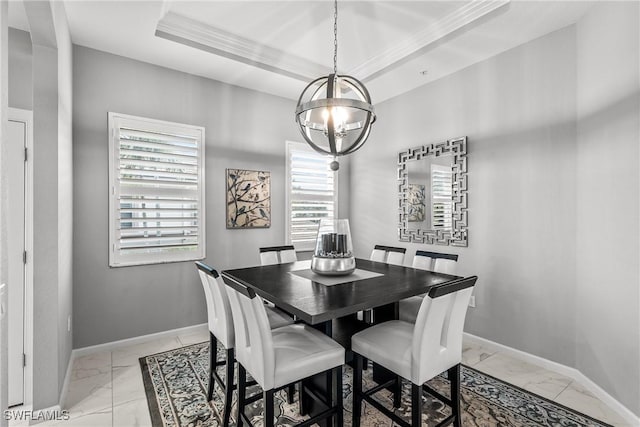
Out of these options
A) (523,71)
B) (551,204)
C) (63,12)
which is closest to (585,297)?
(551,204)

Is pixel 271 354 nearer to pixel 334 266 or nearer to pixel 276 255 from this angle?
pixel 334 266

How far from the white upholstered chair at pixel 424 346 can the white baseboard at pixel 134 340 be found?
7.56 ft

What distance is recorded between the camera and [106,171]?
311 cm

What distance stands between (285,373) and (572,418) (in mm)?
1960

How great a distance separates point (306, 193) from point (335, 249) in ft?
7.18

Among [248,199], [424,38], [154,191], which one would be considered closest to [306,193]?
[248,199]

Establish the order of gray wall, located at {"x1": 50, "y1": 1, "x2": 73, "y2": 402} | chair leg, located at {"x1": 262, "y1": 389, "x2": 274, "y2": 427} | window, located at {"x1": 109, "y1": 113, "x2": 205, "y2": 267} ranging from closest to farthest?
chair leg, located at {"x1": 262, "y1": 389, "x2": 274, "y2": 427}, gray wall, located at {"x1": 50, "y1": 1, "x2": 73, "y2": 402}, window, located at {"x1": 109, "y1": 113, "x2": 205, "y2": 267}

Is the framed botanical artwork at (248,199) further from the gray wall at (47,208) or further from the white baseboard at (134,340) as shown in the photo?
the gray wall at (47,208)

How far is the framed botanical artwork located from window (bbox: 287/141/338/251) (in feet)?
1.12

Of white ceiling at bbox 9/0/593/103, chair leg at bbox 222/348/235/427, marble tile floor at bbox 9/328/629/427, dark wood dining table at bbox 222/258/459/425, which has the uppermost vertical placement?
white ceiling at bbox 9/0/593/103

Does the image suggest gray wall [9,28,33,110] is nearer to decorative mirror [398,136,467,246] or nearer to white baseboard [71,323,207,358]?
white baseboard [71,323,207,358]

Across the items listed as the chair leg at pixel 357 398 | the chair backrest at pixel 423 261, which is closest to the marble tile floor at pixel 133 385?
the chair backrest at pixel 423 261

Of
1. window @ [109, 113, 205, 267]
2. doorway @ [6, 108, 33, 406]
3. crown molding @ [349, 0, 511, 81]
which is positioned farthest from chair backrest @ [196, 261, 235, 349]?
crown molding @ [349, 0, 511, 81]

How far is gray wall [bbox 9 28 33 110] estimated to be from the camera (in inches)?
94.7
